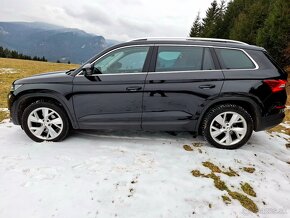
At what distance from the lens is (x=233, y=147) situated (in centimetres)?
466

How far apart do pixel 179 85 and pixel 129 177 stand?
1759 mm

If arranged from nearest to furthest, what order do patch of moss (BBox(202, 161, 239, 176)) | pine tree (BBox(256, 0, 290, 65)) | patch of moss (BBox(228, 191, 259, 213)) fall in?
patch of moss (BBox(228, 191, 259, 213)) → patch of moss (BBox(202, 161, 239, 176)) → pine tree (BBox(256, 0, 290, 65))

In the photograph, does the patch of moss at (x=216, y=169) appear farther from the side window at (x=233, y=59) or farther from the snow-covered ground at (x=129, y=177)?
the side window at (x=233, y=59)

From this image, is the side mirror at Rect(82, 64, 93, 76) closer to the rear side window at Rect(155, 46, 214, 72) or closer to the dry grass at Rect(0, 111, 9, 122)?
the rear side window at Rect(155, 46, 214, 72)

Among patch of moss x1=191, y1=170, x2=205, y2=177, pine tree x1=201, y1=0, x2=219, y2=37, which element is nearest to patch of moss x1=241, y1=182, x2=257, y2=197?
patch of moss x1=191, y1=170, x2=205, y2=177

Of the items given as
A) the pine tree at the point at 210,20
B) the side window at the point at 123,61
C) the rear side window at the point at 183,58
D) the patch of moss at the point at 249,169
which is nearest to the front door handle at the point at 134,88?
the side window at the point at 123,61

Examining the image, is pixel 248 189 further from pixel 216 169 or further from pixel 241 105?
pixel 241 105

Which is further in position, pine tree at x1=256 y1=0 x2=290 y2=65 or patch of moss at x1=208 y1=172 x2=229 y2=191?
pine tree at x1=256 y1=0 x2=290 y2=65

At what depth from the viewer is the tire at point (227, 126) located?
14.6 ft

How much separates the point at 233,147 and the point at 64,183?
2.94m

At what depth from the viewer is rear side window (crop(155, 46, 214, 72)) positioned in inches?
176

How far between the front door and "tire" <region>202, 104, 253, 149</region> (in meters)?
1.25

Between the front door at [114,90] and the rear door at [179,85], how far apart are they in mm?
172

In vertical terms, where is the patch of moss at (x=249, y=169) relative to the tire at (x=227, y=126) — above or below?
below
